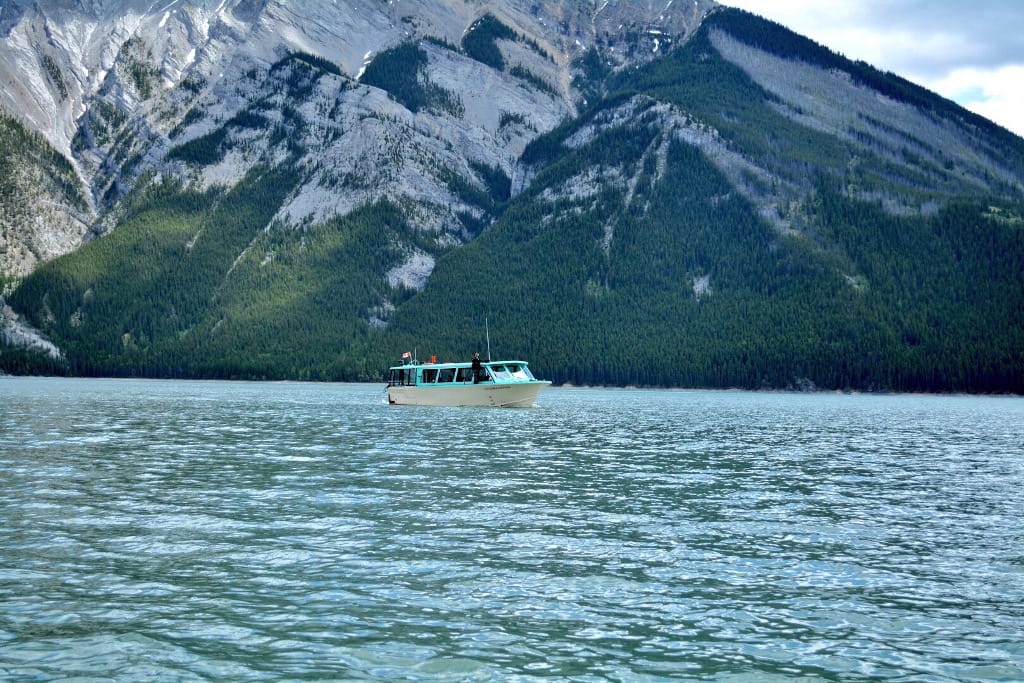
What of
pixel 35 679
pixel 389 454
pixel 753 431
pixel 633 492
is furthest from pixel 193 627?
pixel 753 431

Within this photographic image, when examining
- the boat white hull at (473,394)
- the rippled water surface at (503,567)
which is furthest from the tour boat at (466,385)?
the rippled water surface at (503,567)

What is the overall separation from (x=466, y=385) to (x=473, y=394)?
6.96ft

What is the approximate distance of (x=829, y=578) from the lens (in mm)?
23250

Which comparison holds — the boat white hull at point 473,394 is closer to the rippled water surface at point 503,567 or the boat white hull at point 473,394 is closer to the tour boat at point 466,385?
the tour boat at point 466,385

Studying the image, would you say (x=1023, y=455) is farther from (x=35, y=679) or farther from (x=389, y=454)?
(x=35, y=679)

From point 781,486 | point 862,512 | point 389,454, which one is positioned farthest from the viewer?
point 389,454

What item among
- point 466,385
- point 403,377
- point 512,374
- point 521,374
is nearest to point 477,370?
point 466,385

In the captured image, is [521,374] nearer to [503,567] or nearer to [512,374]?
[512,374]

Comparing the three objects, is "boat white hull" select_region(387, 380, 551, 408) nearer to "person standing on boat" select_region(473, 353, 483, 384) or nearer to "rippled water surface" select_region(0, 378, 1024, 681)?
"person standing on boat" select_region(473, 353, 483, 384)

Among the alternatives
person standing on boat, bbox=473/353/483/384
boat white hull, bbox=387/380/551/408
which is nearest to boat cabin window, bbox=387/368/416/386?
boat white hull, bbox=387/380/551/408

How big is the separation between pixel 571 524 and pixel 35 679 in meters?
18.0

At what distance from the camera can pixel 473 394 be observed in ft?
369

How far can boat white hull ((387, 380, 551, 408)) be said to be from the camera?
108 meters

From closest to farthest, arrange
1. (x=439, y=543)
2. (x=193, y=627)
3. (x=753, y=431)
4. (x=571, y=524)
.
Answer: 1. (x=193, y=627)
2. (x=439, y=543)
3. (x=571, y=524)
4. (x=753, y=431)
